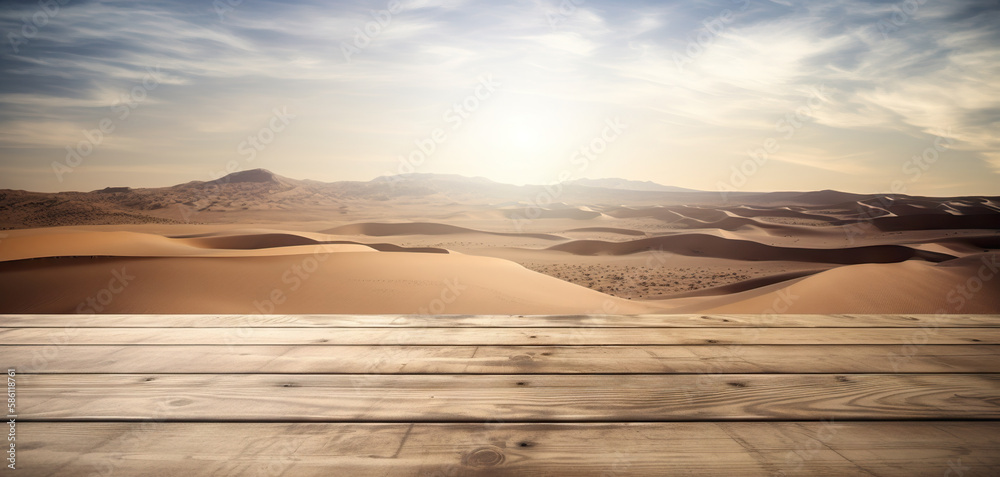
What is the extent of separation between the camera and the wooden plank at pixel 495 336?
2.14 meters

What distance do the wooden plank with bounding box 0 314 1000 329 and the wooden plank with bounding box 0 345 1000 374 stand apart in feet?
1.21

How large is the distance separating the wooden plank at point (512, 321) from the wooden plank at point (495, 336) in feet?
0.25

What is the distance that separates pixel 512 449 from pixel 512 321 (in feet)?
4.31

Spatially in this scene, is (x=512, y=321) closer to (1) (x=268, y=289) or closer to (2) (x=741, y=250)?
(1) (x=268, y=289)

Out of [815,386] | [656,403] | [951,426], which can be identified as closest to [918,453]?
[951,426]

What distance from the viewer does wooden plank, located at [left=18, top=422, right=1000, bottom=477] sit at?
1.15 metres

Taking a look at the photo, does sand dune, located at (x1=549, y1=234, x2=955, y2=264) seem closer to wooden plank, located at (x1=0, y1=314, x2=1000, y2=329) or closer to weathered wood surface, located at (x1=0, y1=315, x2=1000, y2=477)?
wooden plank, located at (x1=0, y1=314, x2=1000, y2=329)

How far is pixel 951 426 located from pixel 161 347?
2.89 m

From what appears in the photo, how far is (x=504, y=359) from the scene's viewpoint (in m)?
1.91

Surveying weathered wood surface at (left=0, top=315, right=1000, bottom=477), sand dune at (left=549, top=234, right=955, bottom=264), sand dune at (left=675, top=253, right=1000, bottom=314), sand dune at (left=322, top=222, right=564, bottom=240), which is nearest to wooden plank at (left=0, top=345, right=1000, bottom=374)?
weathered wood surface at (left=0, top=315, right=1000, bottom=477)

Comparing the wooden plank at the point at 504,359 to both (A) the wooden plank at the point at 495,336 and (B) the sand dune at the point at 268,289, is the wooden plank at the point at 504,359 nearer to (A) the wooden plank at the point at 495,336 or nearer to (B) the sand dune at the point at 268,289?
(A) the wooden plank at the point at 495,336

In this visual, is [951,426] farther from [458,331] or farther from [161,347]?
[161,347]

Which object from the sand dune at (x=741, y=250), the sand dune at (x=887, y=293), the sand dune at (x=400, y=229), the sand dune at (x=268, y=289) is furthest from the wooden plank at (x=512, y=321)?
the sand dune at (x=400, y=229)

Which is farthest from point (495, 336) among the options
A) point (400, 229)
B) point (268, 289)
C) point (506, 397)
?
point (400, 229)
